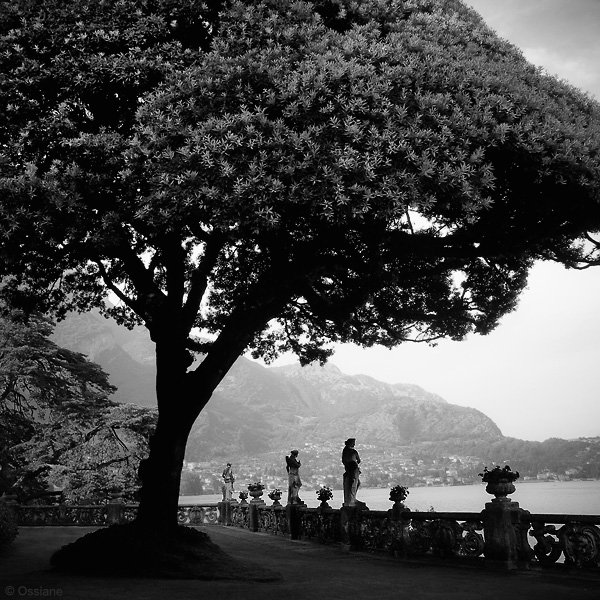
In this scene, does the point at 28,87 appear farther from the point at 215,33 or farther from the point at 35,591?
the point at 35,591

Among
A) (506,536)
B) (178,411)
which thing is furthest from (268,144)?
(506,536)

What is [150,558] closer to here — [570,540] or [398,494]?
[398,494]

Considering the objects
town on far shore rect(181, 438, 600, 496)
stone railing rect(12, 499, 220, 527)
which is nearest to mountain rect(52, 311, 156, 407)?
town on far shore rect(181, 438, 600, 496)

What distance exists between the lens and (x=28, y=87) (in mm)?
9281

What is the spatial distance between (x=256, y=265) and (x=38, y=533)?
522 inches

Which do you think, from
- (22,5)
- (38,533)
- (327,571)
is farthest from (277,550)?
(22,5)

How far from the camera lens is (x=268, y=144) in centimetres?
823

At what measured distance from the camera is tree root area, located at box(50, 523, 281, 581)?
9391 mm

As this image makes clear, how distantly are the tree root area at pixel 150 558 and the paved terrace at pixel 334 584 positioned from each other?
0.95 feet

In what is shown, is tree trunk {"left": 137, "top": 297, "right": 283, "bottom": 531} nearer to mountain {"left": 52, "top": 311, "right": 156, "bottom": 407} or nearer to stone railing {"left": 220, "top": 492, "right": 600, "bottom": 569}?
stone railing {"left": 220, "top": 492, "right": 600, "bottom": 569}

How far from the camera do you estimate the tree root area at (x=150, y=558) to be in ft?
30.8

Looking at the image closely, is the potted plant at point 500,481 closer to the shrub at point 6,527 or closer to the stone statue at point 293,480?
the stone statue at point 293,480

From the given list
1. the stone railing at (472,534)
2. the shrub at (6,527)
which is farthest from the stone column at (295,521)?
the shrub at (6,527)

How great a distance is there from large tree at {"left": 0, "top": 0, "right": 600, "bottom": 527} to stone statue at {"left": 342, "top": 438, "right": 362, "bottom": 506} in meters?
5.70
